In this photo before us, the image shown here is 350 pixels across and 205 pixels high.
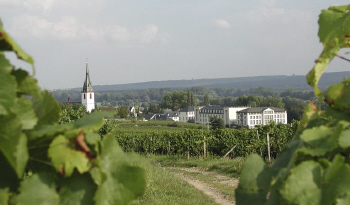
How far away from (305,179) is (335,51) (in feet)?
1.39

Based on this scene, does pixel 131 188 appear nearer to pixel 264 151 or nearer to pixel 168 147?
pixel 264 151

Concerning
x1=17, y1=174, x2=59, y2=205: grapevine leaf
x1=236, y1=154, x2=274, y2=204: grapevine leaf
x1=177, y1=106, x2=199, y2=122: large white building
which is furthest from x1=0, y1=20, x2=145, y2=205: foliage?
x1=177, y1=106, x2=199, y2=122: large white building

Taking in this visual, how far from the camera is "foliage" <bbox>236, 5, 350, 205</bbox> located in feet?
3.09

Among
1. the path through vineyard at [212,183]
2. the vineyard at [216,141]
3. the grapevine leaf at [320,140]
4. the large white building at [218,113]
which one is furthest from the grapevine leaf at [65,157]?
the large white building at [218,113]

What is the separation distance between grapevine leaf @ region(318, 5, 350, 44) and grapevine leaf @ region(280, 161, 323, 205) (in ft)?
1.52

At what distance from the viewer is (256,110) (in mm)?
129625

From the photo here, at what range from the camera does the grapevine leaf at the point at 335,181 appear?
94 centimetres

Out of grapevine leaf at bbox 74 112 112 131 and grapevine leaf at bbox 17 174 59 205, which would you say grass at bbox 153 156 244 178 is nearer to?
grapevine leaf at bbox 74 112 112 131

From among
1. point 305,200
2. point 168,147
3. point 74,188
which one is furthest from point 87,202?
point 168,147

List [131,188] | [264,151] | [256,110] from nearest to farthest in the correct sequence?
1. [131,188]
2. [264,151]
3. [256,110]

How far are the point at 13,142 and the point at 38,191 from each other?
5.2 inches

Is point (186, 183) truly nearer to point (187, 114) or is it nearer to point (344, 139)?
point (344, 139)

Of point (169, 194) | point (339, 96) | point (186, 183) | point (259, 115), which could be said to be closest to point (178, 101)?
point (259, 115)

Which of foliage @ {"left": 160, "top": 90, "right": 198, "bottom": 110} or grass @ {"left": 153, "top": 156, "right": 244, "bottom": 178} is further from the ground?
grass @ {"left": 153, "top": 156, "right": 244, "bottom": 178}
